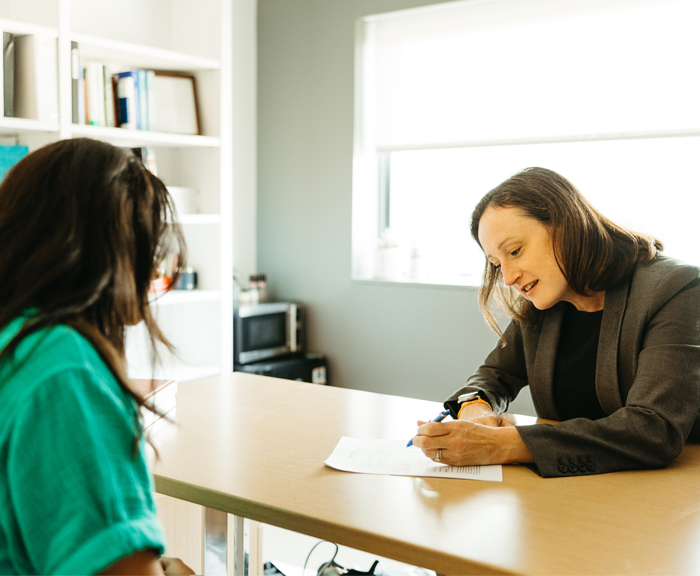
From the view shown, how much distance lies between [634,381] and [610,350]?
10 cm

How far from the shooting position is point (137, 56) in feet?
9.41

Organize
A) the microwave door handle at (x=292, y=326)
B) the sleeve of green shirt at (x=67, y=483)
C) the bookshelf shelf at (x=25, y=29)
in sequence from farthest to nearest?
1. the microwave door handle at (x=292, y=326)
2. the bookshelf shelf at (x=25, y=29)
3. the sleeve of green shirt at (x=67, y=483)

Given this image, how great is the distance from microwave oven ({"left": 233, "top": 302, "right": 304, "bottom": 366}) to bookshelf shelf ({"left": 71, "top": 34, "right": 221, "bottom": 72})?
1244mm

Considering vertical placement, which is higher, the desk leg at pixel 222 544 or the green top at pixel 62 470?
the green top at pixel 62 470

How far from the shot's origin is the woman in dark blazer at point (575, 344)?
1264 mm

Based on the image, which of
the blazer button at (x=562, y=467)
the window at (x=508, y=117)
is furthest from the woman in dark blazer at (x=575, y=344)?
the window at (x=508, y=117)

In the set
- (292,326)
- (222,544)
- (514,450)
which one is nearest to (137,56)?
(292,326)

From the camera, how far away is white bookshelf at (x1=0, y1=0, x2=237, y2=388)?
2.98m

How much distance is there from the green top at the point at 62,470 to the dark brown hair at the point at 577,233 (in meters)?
1.17

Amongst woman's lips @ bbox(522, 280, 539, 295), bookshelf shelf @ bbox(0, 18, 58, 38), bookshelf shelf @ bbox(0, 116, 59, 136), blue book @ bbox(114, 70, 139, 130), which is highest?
bookshelf shelf @ bbox(0, 18, 58, 38)

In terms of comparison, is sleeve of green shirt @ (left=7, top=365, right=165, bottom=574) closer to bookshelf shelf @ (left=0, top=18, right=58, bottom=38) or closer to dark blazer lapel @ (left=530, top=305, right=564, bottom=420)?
dark blazer lapel @ (left=530, top=305, right=564, bottom=420)

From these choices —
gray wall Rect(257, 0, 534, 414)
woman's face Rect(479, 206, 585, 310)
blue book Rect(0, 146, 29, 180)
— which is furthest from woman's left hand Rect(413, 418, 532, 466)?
gray wall Rect(257, 0, 534, 414)

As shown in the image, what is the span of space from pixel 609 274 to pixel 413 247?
2212 mm

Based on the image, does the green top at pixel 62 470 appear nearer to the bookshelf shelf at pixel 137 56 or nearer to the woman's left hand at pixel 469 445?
the woman's left hand at pixel 469 445
